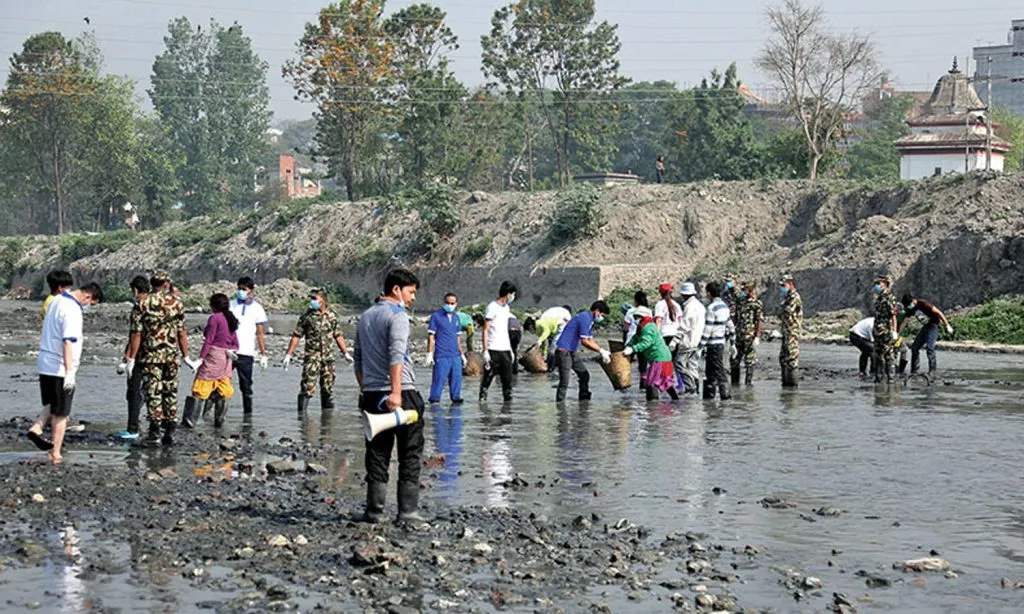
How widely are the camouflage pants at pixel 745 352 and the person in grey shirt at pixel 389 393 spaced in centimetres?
1384

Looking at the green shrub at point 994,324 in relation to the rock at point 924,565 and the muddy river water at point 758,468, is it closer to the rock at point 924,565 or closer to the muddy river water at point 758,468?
the muddy river water at point 758,468

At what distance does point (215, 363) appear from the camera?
56.5ft

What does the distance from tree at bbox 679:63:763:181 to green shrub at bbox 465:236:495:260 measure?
2296cm

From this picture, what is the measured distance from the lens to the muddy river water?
9844 millimetres

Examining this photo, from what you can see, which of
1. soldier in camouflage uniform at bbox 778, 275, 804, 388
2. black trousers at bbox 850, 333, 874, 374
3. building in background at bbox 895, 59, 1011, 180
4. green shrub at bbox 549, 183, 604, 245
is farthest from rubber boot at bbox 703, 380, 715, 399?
building in background at bbox 895, 59, 1011, 180

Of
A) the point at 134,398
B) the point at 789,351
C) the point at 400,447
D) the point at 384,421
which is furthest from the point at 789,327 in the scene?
the point at 384,421

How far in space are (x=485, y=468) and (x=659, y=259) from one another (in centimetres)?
4599

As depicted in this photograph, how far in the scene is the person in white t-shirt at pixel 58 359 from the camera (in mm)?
13727

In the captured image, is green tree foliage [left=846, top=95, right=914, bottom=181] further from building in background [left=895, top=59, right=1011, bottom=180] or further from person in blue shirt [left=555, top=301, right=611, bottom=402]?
person in blue shirt [left=555, top=301, right=611, bottom=402]

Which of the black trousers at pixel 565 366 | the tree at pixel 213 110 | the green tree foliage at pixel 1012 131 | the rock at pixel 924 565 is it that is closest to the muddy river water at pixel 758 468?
the rock at pixel 924 565

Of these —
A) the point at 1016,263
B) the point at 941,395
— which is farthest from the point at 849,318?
the point at 941,395

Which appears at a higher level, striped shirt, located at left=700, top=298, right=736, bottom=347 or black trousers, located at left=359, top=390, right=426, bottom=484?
striped shirt, located at left=700, top=298, right=736, bottom=347

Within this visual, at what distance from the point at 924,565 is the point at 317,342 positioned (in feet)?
36.1

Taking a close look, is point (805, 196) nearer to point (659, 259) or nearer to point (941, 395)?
point (659, 259)
